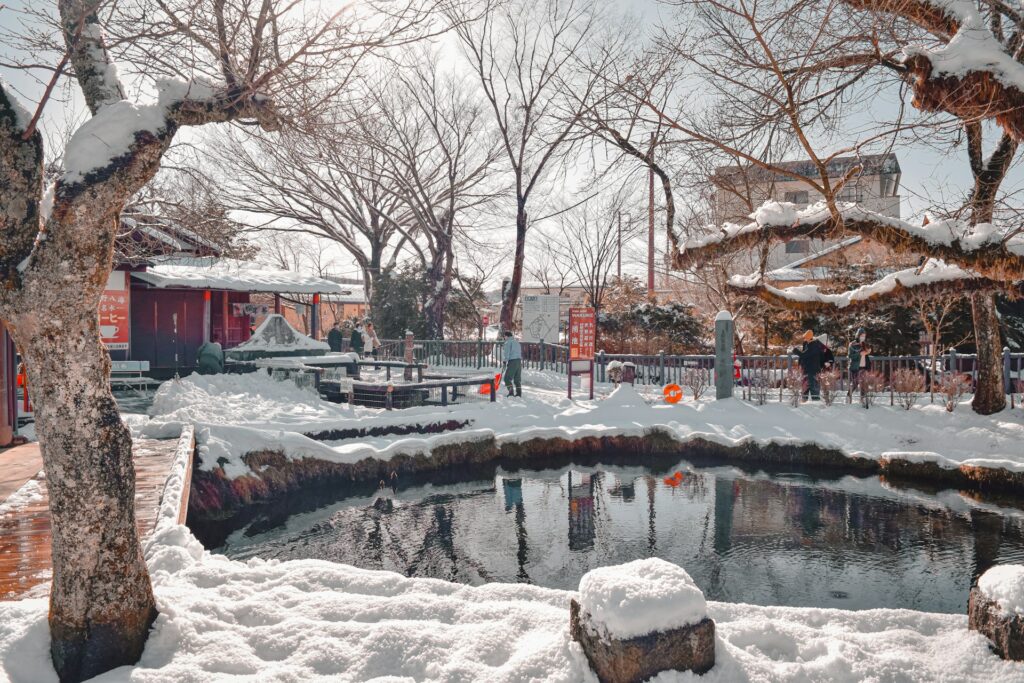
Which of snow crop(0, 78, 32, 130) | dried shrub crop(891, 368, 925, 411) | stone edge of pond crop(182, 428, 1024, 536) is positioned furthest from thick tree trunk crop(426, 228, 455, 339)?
snow crop(0, 78, 32, 130)

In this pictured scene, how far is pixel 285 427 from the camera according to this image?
37.3ft

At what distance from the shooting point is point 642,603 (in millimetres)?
3629

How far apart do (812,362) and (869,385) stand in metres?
1.32

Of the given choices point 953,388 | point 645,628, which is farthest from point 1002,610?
point 953,388

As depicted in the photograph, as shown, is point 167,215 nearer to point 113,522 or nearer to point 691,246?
point 113,522

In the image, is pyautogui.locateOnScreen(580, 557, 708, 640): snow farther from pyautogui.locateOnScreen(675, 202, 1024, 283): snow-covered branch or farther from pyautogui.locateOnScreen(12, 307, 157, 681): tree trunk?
pyautogui.locateOnScreen(675, 202, 1024, 283): snow-covered branch

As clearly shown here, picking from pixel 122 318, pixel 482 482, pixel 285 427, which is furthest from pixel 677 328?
pixel 122 318

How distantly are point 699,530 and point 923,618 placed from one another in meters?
3.92

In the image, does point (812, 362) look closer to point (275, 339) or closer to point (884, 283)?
point (884, 283)

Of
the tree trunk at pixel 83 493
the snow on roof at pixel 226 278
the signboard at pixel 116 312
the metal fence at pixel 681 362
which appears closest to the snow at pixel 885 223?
the metal fence at pixel 681 362

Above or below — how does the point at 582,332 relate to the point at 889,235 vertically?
below

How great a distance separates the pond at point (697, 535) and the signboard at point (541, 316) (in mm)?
8098

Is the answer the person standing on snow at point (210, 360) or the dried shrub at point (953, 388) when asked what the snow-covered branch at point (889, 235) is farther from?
the person standing on snow at point (210, 360)

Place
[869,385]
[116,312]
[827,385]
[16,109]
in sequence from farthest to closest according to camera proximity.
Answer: [116,312] < [827,385] < [869,385] < [16,109]
